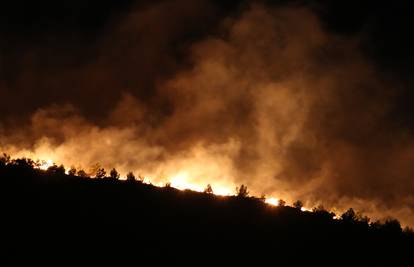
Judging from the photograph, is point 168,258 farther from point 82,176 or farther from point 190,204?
point 82,176

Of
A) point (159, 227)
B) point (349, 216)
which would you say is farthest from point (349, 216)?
point (159, 227)

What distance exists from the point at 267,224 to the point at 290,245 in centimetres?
349

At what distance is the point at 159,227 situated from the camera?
42.5 metres

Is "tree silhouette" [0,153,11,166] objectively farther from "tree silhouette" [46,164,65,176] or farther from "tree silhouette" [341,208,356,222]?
"tree silhouette" [341,208,356,222]

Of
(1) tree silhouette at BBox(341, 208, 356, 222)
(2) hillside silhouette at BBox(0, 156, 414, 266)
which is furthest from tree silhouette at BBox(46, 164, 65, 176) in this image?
(1) tree silhouette at BBox(341, 208, 356, 222)

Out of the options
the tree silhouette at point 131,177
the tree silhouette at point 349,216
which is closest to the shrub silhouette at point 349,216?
the tree silhouette at point 349,216

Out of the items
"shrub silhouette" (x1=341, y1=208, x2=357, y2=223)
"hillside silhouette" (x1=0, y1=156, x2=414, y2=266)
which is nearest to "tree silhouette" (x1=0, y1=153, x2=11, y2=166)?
"hillside silhouette" (x1=0, y1=156, x2=414, y2=266)

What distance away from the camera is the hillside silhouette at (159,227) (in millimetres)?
38406

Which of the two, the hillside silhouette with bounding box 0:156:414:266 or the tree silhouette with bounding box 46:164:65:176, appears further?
the tree silhouette with bounding box 46:164:65:176

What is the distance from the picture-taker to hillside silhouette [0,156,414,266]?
38.4 meters

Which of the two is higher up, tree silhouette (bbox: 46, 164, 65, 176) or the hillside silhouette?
tree silhouette (bbox: 46, 164, 65, 176)

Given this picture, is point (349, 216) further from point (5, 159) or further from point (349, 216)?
point (5, 159)

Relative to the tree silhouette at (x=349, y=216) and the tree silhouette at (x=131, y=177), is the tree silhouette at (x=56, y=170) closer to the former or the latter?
the tree silhouette at (x=131, y=177)

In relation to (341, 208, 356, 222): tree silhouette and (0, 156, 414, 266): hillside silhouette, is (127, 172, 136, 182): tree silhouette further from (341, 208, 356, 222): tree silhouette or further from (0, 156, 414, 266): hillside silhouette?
(341, 208, 356, 222): tree silhouette
